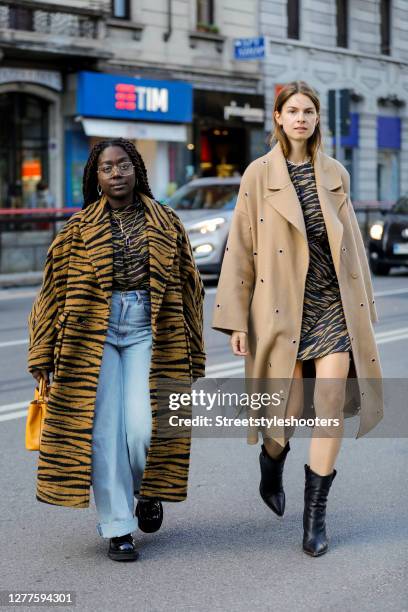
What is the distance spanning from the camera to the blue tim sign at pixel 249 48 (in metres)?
28.1

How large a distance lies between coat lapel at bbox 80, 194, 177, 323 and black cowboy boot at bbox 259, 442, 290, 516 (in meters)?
0.89

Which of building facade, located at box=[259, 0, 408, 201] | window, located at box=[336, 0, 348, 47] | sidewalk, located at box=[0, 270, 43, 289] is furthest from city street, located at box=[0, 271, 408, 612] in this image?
window, located at box=[336, 0, 348, 47]

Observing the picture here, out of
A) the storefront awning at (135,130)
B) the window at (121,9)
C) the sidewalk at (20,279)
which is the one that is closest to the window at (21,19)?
the storefront awning at (135,130)

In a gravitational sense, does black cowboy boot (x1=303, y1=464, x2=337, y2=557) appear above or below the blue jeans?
below

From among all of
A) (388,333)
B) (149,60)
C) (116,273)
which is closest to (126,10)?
(149,60)

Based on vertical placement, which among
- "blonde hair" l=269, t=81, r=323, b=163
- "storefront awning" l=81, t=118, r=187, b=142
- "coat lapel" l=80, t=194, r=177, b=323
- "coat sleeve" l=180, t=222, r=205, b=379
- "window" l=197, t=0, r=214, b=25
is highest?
"window" l=197, t=0, r=214, b=25

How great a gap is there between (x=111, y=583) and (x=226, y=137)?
82.8ft

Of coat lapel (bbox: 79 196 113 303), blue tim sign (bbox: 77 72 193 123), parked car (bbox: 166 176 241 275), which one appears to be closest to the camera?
coat lapel (bbox: 79 196 113 303)

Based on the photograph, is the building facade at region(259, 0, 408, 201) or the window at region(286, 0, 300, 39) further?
the window at region(286, 0, 300, 39)

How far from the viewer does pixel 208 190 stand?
1883 cm

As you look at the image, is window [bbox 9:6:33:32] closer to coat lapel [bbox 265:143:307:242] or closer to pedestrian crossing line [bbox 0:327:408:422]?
pedestrian crossing line [bbox 0:327:408:422]

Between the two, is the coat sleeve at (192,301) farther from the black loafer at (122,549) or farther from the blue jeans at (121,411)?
the black loafer at (122,549)

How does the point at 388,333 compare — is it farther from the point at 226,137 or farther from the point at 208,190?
the point at 226,137

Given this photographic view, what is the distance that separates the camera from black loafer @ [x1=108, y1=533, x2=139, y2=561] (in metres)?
4.58
